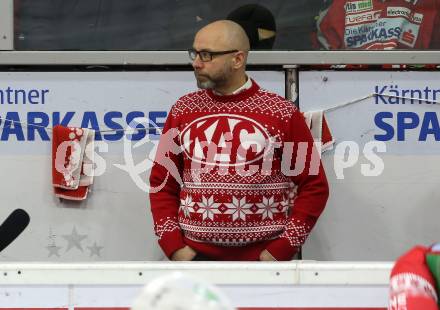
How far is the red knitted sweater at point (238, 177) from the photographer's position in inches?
188

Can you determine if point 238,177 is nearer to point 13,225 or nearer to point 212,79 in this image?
point 212,79

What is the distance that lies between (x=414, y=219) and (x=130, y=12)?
1.86m

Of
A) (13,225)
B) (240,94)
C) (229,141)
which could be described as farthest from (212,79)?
(13,225)

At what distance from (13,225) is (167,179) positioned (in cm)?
107

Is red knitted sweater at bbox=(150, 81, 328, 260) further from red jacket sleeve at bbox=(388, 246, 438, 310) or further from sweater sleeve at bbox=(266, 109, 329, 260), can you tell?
red jacket sleeve at bbox=(388, 246, 438, 310)

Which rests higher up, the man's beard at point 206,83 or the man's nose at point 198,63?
the man's nose at point 198,63

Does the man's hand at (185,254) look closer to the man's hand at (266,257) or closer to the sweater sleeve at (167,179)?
→ the sweater sleeve at (167,179)

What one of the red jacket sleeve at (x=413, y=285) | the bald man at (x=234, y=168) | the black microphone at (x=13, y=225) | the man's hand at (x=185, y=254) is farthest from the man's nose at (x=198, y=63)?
the red jacket sleeve at (x=413, y=285)

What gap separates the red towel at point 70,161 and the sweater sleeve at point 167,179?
0.66 metres

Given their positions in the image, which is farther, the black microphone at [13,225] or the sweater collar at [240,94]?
the black microphone at [13,225]

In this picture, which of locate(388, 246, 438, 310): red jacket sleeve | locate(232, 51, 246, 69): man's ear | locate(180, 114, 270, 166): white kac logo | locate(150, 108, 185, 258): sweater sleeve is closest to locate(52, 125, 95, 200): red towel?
locate(150, 108, 185, 258): sweater sleeve

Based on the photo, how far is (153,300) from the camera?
207 cm

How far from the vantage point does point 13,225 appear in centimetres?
556

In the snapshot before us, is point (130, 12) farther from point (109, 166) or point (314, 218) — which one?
point (314, 218)
